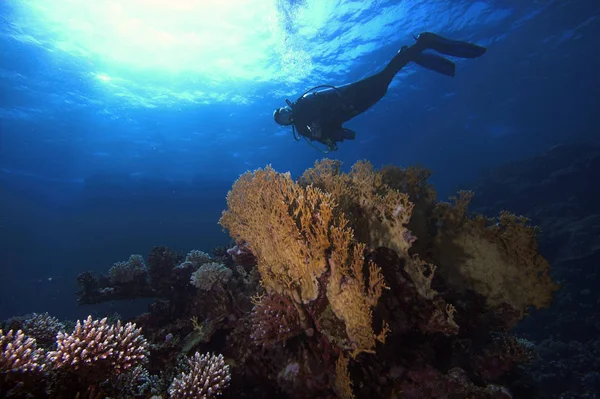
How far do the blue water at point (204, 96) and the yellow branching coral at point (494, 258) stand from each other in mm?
15660

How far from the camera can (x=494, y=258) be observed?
4.45m

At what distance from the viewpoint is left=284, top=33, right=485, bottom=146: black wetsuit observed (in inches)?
408

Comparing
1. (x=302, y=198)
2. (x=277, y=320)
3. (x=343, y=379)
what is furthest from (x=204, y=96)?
(x=343, y=379)

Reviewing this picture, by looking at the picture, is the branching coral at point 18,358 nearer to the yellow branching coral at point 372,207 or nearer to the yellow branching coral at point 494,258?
the yellow branching coral at point 372,207

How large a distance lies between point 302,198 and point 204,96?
23.1 metres

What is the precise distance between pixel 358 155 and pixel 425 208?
40.1 meters

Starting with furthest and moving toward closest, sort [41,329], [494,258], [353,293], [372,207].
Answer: [41,329], [494,258], [372,207], [353,293]

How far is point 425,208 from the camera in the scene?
5.14m

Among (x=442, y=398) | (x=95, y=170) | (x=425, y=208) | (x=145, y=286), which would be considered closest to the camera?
(x=442, y=398)

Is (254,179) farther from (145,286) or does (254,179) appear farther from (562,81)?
(562,81)

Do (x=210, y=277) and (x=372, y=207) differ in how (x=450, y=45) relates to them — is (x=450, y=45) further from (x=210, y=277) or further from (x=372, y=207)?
(x=210, y=277)

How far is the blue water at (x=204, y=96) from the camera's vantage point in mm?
16469

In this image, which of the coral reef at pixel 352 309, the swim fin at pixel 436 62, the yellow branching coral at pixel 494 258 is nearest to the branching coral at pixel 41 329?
the coral reef at pixel 352 309

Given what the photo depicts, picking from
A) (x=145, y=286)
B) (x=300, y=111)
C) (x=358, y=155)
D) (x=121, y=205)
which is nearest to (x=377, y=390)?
(x=145, y=286)
